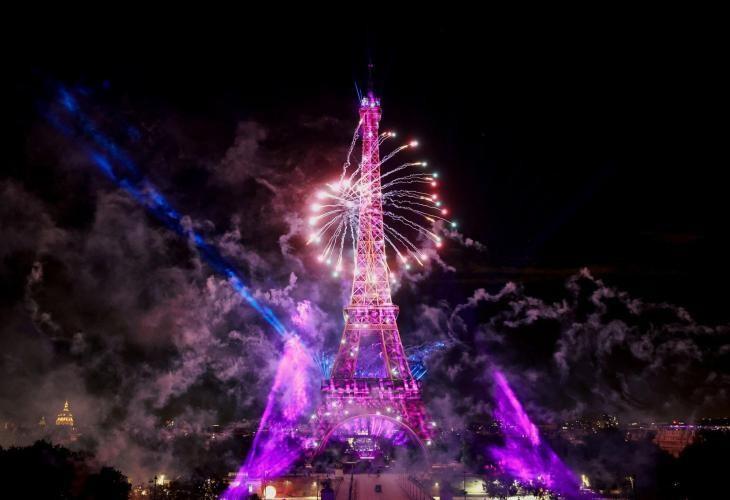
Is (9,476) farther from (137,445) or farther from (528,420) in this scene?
(528,420)

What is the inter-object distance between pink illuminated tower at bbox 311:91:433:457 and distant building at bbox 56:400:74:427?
16.7 metres

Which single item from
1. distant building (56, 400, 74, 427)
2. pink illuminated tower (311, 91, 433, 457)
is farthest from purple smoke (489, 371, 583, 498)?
distant building (56, 400, 74, 427)

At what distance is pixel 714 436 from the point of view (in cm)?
2959

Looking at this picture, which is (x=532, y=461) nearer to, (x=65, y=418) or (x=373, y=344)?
(x=373, y=344)

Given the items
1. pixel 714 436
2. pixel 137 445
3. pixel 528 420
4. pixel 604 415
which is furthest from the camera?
pixel 604 415

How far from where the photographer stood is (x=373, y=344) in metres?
40.2

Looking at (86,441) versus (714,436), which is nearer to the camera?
(714,436)

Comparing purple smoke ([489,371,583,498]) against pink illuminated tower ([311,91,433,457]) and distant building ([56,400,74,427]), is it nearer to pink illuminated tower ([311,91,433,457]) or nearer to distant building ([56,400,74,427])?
pink illuminated tower ([311,91,433,457])

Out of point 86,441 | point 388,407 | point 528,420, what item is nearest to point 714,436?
point 388,407

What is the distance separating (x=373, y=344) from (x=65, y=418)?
21.2 metres

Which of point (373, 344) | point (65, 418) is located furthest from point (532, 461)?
point (65, 418)

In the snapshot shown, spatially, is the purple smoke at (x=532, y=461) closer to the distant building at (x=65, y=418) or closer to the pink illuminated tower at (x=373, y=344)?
the pink illuminated tower at (x=373, y=344)

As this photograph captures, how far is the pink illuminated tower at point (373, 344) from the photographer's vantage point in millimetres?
36062

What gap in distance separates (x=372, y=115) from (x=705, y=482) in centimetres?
2512
